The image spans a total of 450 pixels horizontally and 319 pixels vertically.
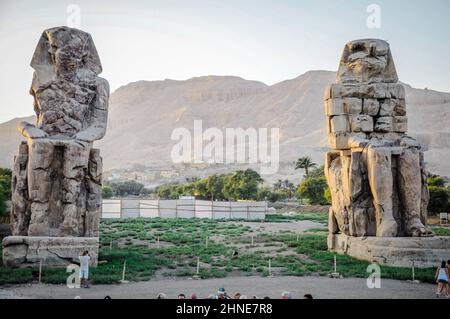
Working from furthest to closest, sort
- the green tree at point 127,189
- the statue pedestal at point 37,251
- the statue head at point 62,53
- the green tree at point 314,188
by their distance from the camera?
the green tree at point 127,189
the green tree at point 314,188
the statue head at point 62,53
the statue pedestal at point 37,251

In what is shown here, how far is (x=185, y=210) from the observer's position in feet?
109

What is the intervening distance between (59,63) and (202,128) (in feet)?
500

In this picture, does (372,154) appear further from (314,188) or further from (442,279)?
(314,188)

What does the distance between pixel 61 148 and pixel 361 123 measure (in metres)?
6.93

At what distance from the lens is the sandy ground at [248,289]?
9.09m

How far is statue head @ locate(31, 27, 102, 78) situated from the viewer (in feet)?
40.0

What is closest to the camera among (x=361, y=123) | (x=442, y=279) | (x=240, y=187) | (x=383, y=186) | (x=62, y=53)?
(x=442, y=279)

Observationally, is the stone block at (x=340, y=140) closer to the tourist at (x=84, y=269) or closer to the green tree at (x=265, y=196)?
the tourist at (x=84, y=269)

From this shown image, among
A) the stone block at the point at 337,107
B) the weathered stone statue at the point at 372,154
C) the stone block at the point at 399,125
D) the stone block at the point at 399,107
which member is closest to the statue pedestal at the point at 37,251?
the weathered stone statue at the point at 372,154

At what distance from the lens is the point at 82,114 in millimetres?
12383

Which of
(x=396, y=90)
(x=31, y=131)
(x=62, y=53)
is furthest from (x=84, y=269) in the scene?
(x=396, y=90)

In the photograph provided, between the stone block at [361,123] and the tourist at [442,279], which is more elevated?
the stone block at [361,123]

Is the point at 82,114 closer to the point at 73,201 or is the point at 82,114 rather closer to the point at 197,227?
the point at 73,201
